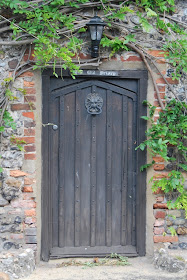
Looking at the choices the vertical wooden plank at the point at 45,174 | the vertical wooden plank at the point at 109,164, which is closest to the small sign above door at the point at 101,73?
the vertical wooden plank at the point at 109,164

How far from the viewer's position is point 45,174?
4.65 m

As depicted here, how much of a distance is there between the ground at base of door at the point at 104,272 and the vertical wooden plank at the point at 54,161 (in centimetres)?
35

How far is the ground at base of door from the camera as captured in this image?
432cm

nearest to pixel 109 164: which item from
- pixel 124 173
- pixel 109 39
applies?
pixel 124 173

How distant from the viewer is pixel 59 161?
4738mm

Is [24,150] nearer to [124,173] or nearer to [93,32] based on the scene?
[124,173]

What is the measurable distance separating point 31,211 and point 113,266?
1092 millimetres

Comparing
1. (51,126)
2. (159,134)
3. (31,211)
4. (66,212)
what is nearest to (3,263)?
(31,211)

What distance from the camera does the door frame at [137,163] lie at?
463cm

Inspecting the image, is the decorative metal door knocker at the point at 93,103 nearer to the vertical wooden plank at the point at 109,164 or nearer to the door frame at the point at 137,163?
the vertical wooden plank at the point at 109,164

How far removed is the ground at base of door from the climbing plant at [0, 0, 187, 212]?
72 centimetres

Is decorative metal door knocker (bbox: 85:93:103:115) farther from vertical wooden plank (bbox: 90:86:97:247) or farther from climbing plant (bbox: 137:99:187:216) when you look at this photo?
climbing plant (bbox: 137:99:187:216)

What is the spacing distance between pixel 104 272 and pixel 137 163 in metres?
1.24

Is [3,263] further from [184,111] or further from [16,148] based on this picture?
[184,111]
